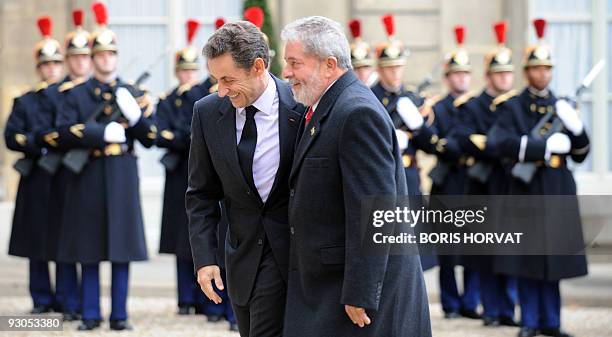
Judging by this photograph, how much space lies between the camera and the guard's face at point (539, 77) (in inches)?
336

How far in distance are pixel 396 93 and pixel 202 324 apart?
2.13 meters

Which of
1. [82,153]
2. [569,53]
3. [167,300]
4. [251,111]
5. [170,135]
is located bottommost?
[167,300]

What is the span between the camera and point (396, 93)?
9.01 meters

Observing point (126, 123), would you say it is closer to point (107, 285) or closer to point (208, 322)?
point (208, 322)

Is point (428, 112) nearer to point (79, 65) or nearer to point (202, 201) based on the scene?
point (79, 65)

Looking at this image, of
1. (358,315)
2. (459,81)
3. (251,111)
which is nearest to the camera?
(358,315)

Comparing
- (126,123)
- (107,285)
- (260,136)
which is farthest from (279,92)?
(107,285)

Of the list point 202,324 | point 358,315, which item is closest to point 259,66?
point 358,315

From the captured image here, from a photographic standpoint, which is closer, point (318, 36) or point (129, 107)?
point (318, 36)

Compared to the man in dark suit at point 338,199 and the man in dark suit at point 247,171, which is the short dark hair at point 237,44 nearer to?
the man in dark suit at point 247,171

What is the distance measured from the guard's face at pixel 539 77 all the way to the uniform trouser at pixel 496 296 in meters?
1.44

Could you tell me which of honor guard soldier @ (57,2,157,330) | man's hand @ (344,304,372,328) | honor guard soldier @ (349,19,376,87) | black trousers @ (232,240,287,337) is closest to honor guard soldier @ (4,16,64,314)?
honor guard soldier @ (57,2,157,330)

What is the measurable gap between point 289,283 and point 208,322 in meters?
4.81

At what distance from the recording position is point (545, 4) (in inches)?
525
